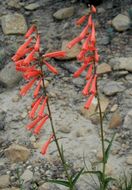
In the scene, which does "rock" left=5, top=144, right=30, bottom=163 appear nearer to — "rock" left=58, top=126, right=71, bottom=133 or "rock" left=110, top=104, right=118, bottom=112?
"rock" left=58, top=126, right=71, bottom=133

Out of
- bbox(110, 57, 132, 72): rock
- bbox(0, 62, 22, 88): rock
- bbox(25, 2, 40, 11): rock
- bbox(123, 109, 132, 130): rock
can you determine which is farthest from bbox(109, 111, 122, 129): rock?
bbox(25, 2, 40, 11): rock

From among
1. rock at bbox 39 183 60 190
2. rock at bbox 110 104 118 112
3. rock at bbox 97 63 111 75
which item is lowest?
rock at bbox 39 183 60 190

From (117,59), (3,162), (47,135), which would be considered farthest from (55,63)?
(3,162)

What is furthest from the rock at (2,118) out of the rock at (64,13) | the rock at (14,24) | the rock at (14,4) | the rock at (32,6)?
the rock at (14,4)

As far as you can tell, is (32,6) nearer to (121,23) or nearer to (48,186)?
(121,23)

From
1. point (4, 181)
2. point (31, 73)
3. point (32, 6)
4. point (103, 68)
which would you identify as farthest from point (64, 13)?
point (31, 73)
